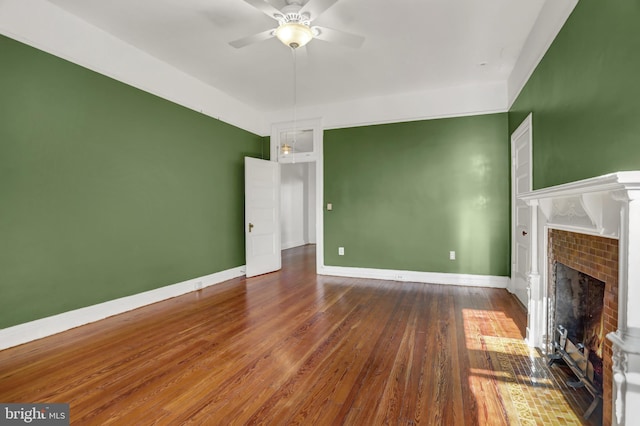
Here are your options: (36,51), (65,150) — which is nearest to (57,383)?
(65,150)

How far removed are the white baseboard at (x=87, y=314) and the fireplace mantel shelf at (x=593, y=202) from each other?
4249 mm

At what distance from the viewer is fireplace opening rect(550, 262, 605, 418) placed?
Result: 71.6 inches

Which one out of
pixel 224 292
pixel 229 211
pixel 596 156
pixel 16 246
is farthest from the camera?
pixel 229 211

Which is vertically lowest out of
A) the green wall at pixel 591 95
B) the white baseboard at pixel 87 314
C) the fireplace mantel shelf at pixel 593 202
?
the white baseboard at pixel 87 314

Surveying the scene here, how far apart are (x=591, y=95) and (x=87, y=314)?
4.71 meters

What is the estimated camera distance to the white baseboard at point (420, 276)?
15.1 feet

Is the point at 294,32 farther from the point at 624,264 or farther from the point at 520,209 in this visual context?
the point at 520,209

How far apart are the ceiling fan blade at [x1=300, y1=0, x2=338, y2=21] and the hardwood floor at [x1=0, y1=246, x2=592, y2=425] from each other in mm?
2810

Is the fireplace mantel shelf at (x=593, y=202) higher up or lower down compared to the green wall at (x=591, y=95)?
lower down

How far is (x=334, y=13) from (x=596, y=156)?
246cm

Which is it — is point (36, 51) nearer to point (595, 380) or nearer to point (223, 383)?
point (223, 383)

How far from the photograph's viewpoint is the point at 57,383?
2090 millimetres

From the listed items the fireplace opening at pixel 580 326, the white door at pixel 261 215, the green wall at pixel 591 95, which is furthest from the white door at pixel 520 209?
the white door at pixel 261 215

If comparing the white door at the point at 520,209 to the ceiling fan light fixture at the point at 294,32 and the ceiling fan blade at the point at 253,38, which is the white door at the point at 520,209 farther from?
the ceiling fan blade at the point at 253,38
